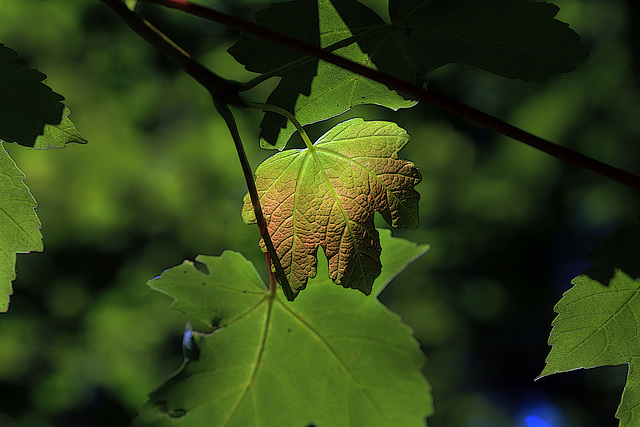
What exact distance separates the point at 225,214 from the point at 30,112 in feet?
10.1

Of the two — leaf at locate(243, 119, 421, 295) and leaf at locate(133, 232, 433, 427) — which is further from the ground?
leaf at locate(243, 119, 421, 295)

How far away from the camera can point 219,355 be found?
560 mm

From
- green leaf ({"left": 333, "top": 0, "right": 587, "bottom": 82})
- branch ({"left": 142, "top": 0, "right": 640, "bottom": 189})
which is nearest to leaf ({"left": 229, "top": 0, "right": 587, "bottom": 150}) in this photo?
green leaf ({"left": 333, "top": 0, "right": 587, "bottom": 82})

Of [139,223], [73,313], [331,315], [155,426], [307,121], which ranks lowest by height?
[155,426]

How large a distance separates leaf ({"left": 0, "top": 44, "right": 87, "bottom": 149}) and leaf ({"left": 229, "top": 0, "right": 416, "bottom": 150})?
0.16m

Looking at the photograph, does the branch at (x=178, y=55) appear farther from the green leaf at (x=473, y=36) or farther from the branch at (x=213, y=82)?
the green leaf at (x=473, y=36)

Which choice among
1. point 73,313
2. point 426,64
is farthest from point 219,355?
point 73,313

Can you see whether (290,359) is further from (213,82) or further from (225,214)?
(225,214)

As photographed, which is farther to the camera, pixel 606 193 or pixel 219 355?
pixel 606 193

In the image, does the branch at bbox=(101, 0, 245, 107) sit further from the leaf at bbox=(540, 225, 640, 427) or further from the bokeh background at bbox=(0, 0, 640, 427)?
the bokeh background at bbox=(0, 0, 640, 427)

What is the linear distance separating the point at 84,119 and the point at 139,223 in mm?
768

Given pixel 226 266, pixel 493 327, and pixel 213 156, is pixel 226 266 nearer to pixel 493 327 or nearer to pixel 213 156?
pixel 213 156

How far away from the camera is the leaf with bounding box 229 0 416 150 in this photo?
0.46m

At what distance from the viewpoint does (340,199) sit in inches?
18.4
